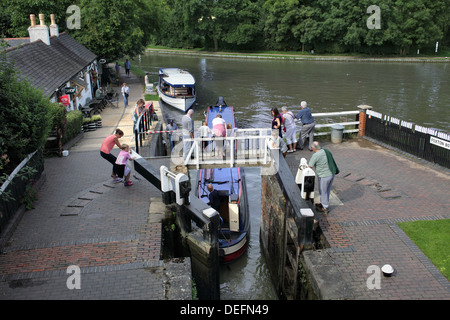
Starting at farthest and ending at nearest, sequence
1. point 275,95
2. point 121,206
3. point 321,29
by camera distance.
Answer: point 321,29 < point 275,95 < point 121,206

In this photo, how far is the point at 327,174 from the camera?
9.70 metres

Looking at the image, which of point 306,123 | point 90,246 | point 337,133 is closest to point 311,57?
point 337,133

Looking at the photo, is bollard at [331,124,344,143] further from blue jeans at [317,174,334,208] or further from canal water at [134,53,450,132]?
canal water at [134,53,450,132]

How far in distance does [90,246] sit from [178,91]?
908 inches

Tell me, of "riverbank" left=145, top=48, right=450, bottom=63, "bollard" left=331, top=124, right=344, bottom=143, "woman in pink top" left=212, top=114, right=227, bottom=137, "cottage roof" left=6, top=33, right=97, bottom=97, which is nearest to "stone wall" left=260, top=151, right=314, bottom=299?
"woman in pink top" left=212, top=114, right=227, bottom=137

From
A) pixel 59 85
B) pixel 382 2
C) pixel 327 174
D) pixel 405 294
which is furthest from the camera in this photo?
pixel 382 2

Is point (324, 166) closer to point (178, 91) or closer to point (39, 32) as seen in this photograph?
point (39, 32)

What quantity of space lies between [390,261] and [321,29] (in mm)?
59116

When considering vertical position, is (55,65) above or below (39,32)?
below

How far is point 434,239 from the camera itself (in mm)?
8922

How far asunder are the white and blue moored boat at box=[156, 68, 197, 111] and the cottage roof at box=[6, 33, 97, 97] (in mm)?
5730

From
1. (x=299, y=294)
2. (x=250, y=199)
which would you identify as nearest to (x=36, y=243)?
(x=299, y=294)
